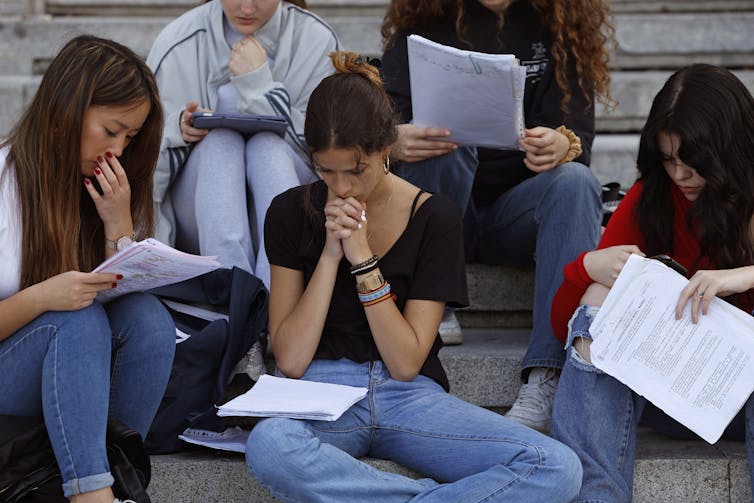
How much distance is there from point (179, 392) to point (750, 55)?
10.5ft

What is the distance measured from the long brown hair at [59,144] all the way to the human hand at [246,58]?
85 cm

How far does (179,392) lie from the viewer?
3043mm

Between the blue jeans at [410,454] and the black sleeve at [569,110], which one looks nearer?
the blue jeans at [410,454]

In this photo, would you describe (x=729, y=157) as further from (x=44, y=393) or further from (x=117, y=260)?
(x=44, y=393)

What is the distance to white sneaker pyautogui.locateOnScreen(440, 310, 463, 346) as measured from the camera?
3.48 meters

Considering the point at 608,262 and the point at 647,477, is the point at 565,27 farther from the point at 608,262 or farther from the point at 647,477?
the point at 647,477

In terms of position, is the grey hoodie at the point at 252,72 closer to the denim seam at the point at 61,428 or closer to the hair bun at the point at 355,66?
the hair bun at the point at 355,66

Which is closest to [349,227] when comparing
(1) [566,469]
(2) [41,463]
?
(1) [566,469]

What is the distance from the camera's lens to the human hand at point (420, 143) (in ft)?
11.0

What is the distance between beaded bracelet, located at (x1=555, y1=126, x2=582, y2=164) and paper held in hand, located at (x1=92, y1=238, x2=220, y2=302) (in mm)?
1213

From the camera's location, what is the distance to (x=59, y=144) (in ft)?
9.07

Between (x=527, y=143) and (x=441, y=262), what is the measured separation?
60 centimetres

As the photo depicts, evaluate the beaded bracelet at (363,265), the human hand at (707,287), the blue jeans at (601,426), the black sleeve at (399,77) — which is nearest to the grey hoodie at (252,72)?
the black sleeve at (399,77)

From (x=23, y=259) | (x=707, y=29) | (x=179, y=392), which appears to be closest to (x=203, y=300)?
(x=179, y=392)
